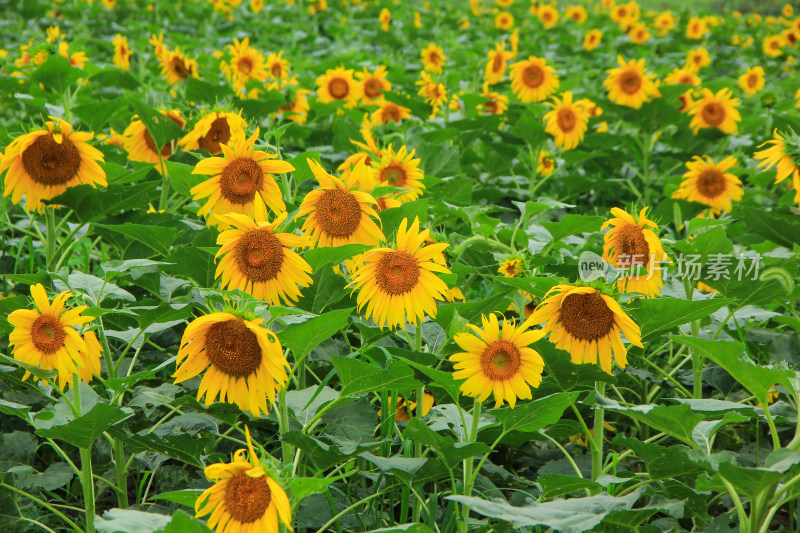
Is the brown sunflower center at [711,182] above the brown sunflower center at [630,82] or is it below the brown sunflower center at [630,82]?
below

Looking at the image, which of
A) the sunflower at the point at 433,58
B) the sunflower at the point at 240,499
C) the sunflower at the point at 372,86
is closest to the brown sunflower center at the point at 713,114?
the sunflower at the point at 372,86

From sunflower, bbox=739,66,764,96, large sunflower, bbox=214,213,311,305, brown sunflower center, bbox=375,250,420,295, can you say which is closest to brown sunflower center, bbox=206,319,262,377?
large sunflower, bbox=214,213,311,305

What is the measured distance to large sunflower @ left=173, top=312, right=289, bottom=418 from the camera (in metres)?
1.70

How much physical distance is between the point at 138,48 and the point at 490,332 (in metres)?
6.20

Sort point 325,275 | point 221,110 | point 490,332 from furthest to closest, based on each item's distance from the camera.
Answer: point 221,110 < point 325,275 < point 490,332

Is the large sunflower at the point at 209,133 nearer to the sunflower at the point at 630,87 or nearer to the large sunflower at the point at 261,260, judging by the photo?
the large sunflower at the point at 261,260

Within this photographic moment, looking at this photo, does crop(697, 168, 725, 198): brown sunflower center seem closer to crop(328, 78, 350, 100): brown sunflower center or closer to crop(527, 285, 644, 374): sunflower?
crop(527, 285, 644, 374): sunflower

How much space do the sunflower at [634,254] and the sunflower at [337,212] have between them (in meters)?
0.68

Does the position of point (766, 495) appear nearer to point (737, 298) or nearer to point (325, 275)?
point (737, 298)

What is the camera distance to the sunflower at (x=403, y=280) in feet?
6.45

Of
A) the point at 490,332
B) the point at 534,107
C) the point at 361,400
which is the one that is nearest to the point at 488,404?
the point at 361,400

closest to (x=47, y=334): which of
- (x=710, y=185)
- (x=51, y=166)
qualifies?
(x=51, y=166)

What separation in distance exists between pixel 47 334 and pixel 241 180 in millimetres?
640

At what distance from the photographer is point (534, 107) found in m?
4.73
